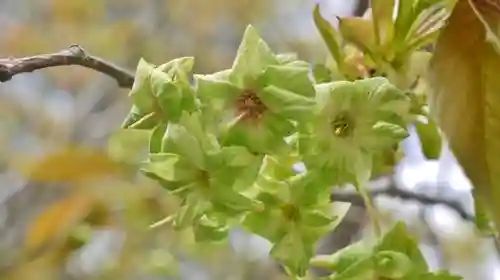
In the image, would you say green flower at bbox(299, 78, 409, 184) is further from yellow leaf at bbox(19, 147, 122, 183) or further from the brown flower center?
yellow leaf at bbox(19, 147, 122, 183)

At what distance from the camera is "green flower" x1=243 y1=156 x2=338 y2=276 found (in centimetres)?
33

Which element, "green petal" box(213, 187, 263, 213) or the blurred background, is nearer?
"green petal" box(213, 187, 263, 213)

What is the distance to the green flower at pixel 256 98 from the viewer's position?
306mm

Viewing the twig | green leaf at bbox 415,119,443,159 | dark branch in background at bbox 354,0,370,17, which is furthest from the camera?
dark branch in background at bbox 354,0,370,17

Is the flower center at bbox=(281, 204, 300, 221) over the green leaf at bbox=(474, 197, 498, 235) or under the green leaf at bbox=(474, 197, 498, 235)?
over

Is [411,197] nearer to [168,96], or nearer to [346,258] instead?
[346,258]

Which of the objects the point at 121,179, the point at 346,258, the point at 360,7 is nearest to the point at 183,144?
the point at 346,258

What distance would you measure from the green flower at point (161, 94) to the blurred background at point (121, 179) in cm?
36

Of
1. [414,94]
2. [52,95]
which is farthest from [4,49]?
[414,94]

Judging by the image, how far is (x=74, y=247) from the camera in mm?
659

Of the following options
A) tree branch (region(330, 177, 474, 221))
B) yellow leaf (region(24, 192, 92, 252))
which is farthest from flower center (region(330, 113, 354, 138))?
yellow leaf (region(24, 192, 92, 252))

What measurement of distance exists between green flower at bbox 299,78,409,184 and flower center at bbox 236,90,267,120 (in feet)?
0.08

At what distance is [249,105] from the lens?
0.31 metres

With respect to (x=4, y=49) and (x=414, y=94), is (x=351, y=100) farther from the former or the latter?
(x=4, y=49)
